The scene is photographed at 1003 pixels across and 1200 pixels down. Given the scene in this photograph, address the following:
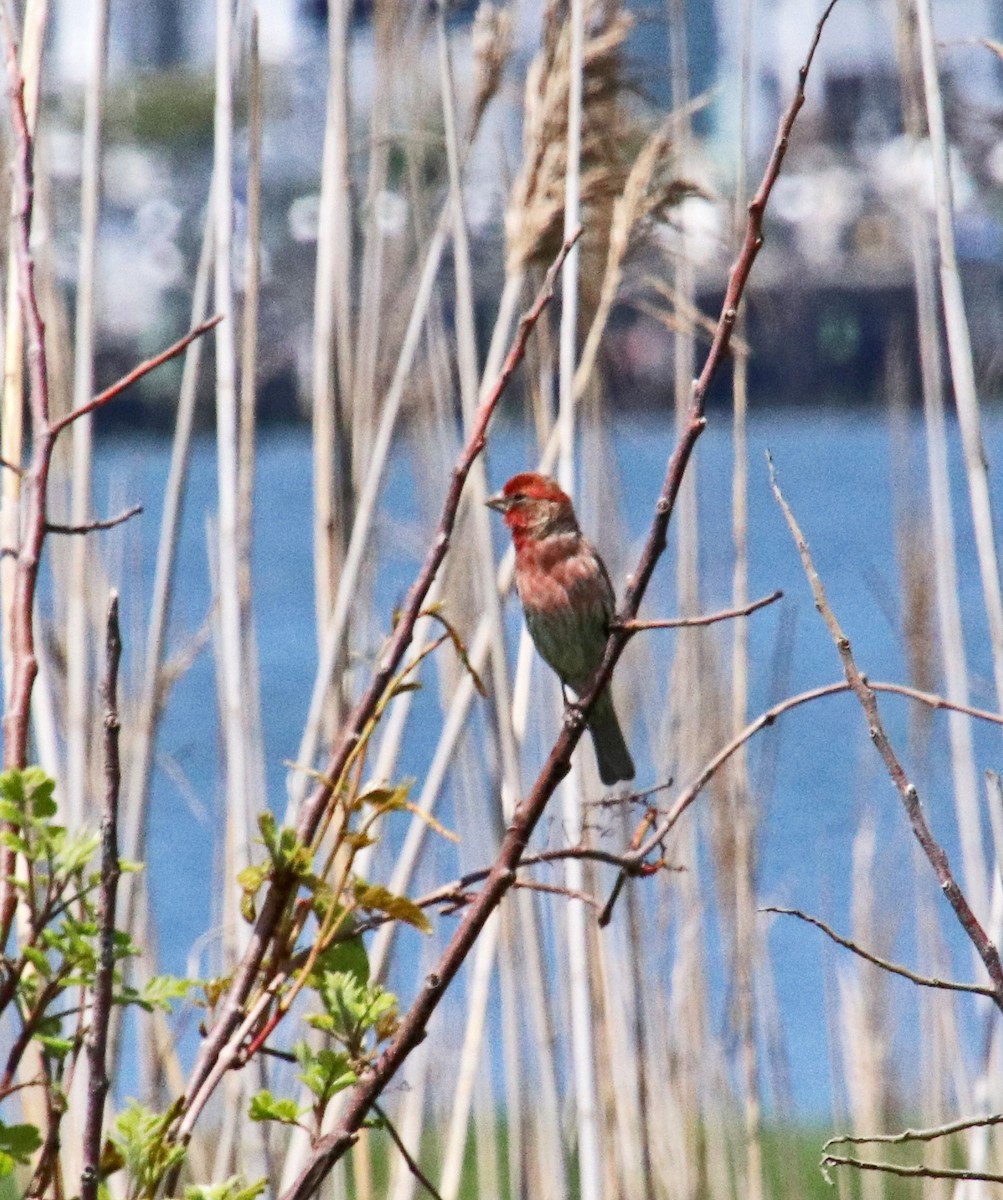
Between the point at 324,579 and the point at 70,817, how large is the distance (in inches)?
15.2

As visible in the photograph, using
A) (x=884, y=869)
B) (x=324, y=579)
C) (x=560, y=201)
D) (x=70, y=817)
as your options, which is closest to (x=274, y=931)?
(x=70, y=817)

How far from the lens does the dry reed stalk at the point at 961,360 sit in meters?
1.26

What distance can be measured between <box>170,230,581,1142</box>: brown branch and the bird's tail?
1.16 meters

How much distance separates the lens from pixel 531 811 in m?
0.80

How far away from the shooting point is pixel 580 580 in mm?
2066

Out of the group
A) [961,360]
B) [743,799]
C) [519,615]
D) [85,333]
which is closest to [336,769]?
[961,360]

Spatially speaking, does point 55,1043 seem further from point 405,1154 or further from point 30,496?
point 30,496

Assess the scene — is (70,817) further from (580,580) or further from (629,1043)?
(629,1043)

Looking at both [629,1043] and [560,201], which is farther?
[629,1043]

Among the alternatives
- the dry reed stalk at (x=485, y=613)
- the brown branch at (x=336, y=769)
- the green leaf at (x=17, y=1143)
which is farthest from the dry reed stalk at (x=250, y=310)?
the green leaf at (x=17, y=1143)

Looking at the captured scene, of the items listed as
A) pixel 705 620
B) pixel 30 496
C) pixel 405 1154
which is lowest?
pixel 405 1154

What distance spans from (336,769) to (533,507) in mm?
1088

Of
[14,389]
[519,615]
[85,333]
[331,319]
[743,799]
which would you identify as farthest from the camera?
[519,615]

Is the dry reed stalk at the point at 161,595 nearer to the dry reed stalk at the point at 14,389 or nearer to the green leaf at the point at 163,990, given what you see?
the dry reed stalk at the point at 14,389
